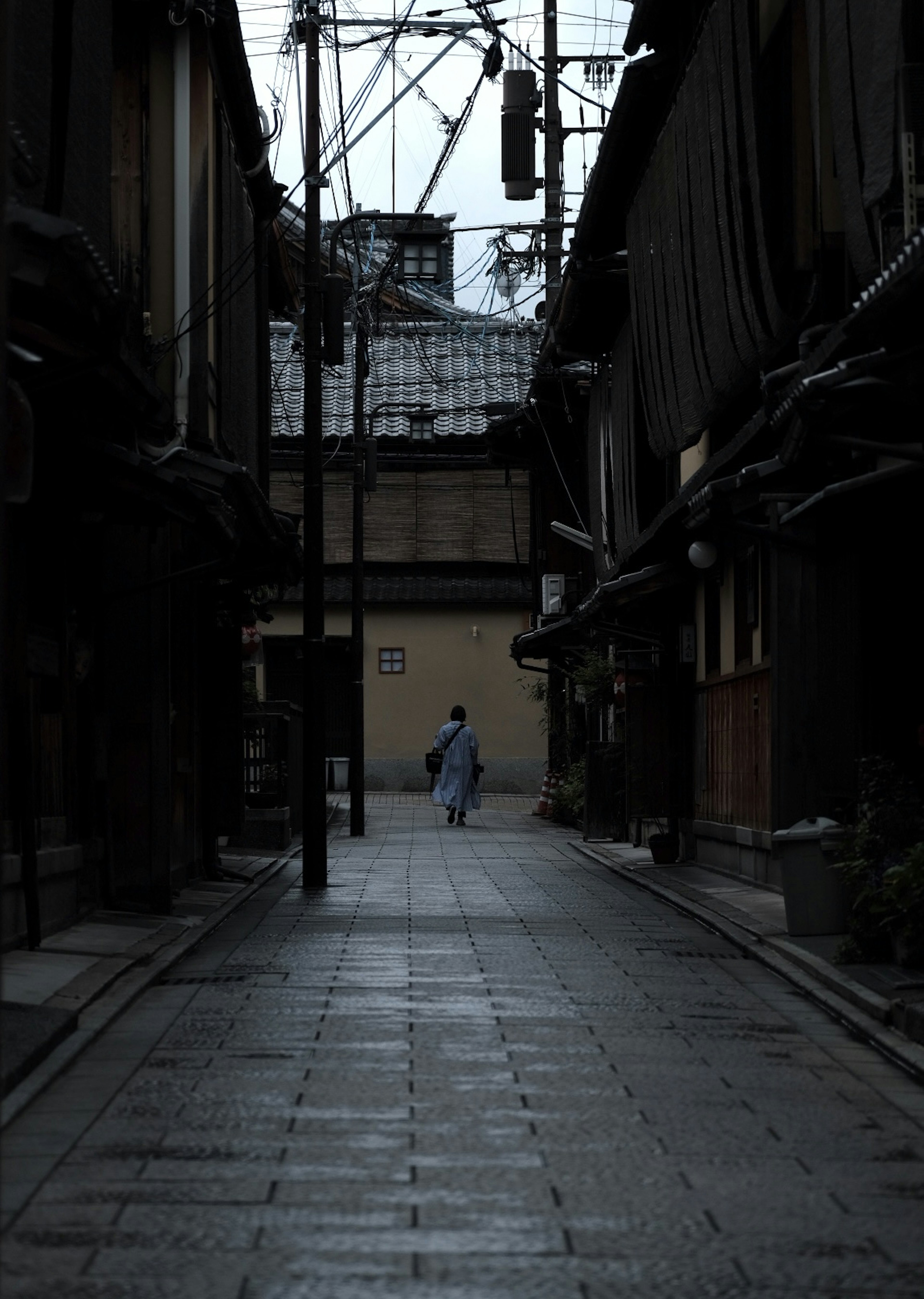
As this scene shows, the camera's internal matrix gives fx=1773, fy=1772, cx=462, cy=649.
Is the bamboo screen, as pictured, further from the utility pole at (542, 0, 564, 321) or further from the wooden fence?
the wooden fence

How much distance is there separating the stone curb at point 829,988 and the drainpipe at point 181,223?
6.36 m

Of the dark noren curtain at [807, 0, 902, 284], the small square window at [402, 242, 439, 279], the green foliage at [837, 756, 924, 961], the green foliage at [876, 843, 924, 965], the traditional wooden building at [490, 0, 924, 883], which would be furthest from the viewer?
the small square window at [402, 242, 439, 279]

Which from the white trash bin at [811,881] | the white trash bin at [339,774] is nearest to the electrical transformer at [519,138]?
the white trash bin at [339,774]

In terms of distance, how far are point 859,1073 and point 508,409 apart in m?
38.6

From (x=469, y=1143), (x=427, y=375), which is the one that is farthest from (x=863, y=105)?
(x=427, y=375)

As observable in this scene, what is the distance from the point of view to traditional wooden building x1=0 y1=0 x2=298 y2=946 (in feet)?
32.9

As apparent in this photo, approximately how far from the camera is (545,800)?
3569 cm

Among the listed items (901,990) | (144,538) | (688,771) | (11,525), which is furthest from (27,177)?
(688,771)

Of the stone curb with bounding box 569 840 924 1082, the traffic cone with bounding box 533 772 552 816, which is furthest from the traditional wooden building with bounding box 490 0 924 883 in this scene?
the traffic cone with bounding box 533 772 552 816

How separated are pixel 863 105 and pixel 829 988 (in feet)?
18.5

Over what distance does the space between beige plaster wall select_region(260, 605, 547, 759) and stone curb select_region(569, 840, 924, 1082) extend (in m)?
30.3

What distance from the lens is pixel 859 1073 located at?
8.36 metres

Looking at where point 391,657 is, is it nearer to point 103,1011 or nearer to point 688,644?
point 688,644

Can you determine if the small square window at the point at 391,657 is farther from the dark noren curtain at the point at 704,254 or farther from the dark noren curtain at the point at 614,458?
the dark noren curtain at the point at 704,254
